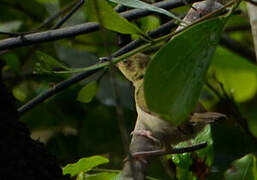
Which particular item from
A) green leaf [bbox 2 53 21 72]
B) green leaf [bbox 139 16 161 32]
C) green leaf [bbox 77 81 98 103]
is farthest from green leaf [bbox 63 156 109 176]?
green leaf [bbox 2 53 21 72]

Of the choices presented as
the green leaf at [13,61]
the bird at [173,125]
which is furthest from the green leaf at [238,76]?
the bird at [173,125]

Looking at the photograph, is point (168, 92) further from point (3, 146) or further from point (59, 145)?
point (59, 145)

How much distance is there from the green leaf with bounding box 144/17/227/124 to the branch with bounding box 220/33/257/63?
1.53 metres

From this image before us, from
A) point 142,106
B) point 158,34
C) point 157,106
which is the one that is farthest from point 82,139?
point 157,106

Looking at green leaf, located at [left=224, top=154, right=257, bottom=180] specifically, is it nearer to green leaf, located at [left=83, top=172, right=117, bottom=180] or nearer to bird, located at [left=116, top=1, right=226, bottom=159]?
bird, located at [left=116, top=1, right=226, bottom=159]

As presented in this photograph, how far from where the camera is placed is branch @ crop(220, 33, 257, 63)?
2557 mm

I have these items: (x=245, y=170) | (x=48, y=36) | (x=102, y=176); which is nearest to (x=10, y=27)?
(x=48, y=36)

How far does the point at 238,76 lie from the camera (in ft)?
9.19

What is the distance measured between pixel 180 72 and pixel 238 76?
1825 millimetres

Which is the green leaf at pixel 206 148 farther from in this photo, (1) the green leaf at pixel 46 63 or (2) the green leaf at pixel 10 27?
(2) the green leaf at pixel 10 27

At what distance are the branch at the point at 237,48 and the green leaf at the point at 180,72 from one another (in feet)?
5.03

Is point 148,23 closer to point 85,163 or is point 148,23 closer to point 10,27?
point 85,163

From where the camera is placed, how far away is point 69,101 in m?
2.43

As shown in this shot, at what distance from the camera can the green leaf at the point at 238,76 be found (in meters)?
2.59
